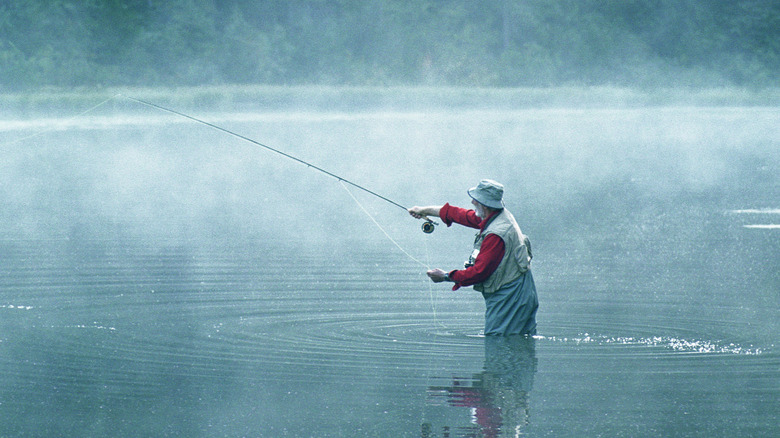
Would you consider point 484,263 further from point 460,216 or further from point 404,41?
point 404,41

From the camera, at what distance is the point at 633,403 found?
21.6 feet

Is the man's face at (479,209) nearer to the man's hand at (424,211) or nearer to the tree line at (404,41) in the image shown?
the man's hand at (424,211)

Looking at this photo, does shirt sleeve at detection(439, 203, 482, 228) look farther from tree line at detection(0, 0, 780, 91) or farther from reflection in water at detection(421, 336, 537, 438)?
tree line at detection(0, 0, 780, 91)

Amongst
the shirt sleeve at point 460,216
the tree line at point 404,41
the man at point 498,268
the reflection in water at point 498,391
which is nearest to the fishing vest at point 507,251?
the man at point 498,268

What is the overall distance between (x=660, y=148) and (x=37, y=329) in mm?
40393

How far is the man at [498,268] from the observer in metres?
7.79

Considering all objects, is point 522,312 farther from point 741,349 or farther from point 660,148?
point 660,148

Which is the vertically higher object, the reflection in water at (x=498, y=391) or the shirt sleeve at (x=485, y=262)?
the shirt sleeve at (x=485, y=262)

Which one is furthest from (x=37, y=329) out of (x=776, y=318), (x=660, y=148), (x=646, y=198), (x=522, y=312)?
(x=660, y=148)

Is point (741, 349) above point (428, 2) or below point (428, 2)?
below

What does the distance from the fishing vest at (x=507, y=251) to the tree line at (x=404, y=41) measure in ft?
124

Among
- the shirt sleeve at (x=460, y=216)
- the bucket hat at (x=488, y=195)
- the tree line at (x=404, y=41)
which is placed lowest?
the shirt sleeve at (x=460, y=216)

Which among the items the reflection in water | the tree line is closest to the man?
the reflection in water

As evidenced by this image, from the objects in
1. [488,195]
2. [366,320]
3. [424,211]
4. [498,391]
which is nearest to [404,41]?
[366,320]
